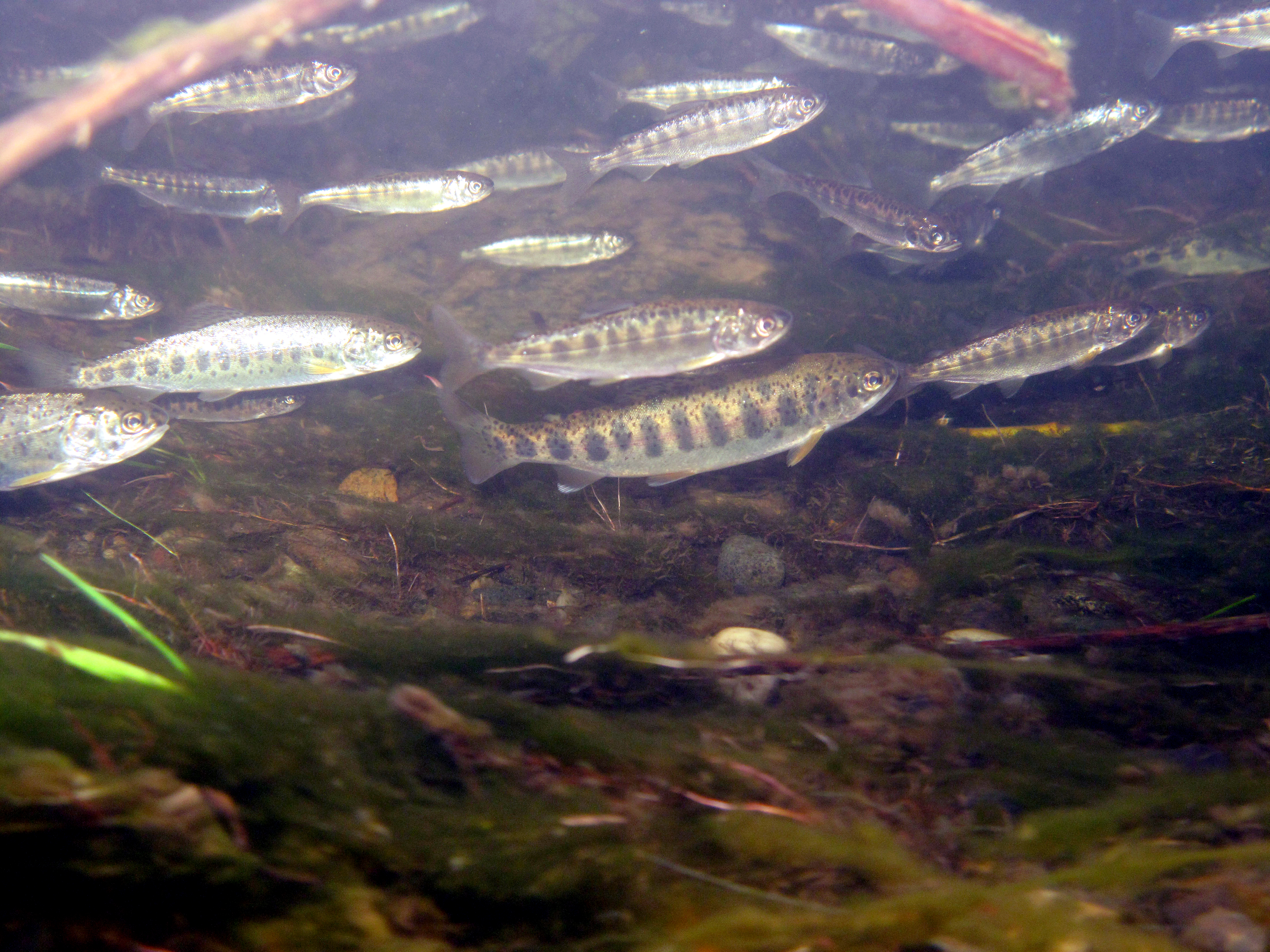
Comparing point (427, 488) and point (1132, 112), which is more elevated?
point (1132, 112)

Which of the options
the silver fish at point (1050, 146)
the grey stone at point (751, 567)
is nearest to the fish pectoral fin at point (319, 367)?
the grey stone at point (751, 567)

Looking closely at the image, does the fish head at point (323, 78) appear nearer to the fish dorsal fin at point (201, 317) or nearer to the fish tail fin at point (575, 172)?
the fish tail fin at point (575, 172)

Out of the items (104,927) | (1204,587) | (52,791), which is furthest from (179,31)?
(1204,587)

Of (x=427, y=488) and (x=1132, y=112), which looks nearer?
(x=427, y=488)

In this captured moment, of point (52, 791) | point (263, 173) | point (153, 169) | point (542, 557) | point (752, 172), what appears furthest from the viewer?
point (263, 173)

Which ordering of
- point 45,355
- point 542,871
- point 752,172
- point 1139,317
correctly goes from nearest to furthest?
point 542,871, point 45,355, point 1139,317, point 752,172

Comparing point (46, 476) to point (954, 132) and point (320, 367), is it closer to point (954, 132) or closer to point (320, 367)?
point (320, 367)

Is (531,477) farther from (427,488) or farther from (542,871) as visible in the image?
(542,871)
